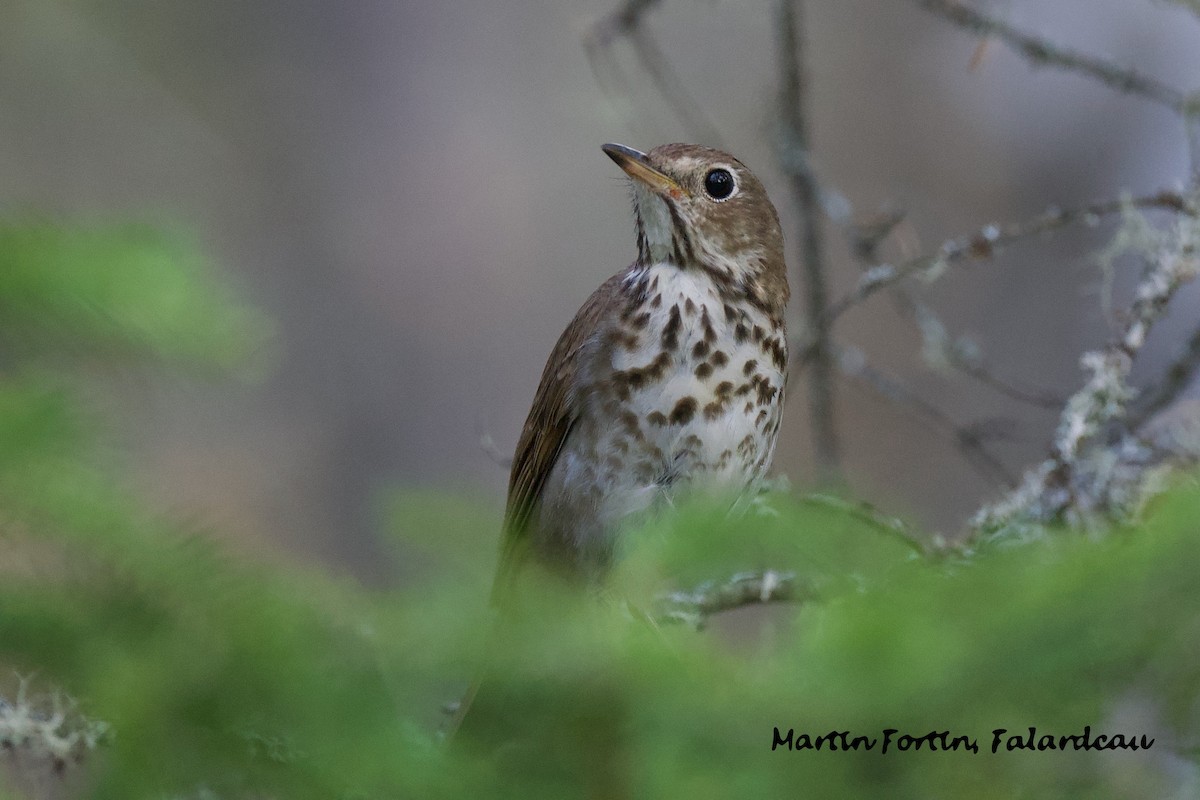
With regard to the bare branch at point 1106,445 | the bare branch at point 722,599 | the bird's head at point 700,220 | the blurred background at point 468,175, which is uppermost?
the blurred background at point 468,175

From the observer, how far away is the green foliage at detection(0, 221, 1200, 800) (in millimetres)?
691

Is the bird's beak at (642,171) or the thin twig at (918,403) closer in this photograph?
the bird's beak at (642,171)

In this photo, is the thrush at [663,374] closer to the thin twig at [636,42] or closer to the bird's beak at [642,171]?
the bird's beak at [642,171]

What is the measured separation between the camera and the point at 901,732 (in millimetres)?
774

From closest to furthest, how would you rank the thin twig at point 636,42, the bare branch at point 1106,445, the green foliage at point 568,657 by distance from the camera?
the green foliage at point 568,657 < the bare branch at point 1106,445 < the thin twig at point 636,42

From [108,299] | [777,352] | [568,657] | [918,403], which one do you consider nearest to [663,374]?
[777,352]

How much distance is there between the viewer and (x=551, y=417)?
2639 millimetres

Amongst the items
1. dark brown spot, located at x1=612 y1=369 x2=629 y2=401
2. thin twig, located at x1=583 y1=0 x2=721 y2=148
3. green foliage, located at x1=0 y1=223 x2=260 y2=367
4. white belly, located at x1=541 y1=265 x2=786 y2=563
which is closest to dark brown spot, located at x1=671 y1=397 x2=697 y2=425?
white belly, located at x1=541 y1=265 x2=786 y2=563

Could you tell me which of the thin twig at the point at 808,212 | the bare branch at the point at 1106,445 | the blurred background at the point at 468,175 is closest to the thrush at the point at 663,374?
the thin twig at the point at 808,212

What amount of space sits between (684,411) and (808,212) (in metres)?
0.83

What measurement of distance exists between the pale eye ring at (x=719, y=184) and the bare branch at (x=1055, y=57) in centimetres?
59

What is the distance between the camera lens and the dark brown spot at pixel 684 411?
242cm

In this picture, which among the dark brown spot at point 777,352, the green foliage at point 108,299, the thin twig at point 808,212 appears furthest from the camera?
→ the thin twig at point 808,212

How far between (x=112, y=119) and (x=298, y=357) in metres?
1.45
